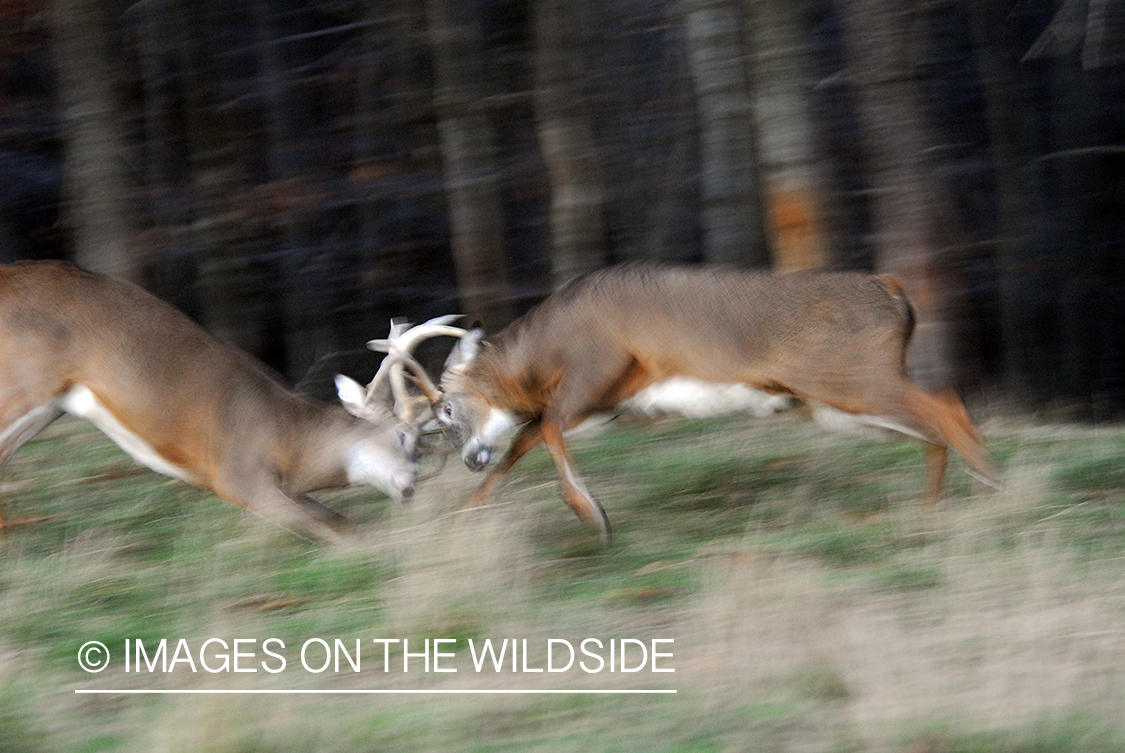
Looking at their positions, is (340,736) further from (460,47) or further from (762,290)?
(460,47)

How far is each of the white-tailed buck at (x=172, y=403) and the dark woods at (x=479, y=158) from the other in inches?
123

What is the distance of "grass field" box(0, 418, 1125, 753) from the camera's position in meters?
4.00

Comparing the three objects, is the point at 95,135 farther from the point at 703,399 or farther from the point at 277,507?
the point at 703,399

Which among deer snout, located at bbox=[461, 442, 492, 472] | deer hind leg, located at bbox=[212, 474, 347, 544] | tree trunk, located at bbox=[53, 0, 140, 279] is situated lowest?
deer snout, located at bbox=[461, 442, 492, 472]

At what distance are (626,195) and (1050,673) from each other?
30.6 feet

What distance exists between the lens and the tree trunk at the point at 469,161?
9.87 m

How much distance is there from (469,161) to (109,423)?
4252mm

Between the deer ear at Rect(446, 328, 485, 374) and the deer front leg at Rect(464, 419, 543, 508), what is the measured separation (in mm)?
461

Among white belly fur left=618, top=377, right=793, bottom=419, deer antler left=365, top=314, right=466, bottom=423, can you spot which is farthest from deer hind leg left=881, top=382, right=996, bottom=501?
deer antler left=365, top=314, right=466, bottom=423

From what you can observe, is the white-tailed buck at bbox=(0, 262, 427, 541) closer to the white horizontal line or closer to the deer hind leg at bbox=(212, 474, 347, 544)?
the deer hind leg at bbox=(212, 474, 347, 544)

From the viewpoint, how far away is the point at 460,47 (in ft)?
32.2

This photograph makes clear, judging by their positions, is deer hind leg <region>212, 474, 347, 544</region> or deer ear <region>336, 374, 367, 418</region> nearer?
deer hind leg <region>212, 474, 347, 544</region>

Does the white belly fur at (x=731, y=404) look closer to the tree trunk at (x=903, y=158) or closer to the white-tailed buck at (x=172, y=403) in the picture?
the tree trunk at (x=903, y=158)

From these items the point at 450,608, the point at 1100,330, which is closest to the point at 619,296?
the point at 450,608
